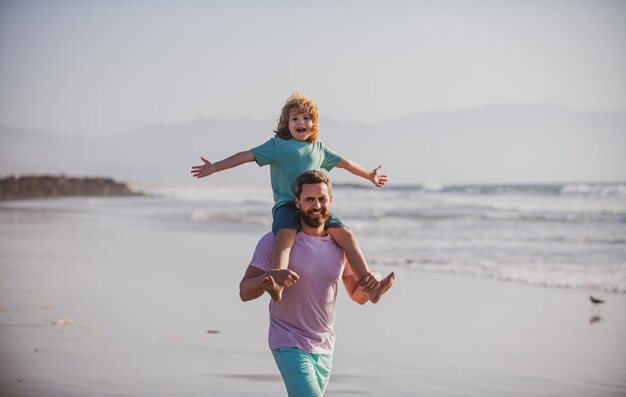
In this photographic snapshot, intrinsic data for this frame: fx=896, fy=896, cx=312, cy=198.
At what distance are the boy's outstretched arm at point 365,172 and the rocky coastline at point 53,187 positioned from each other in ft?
110

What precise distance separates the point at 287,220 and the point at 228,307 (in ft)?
19.7

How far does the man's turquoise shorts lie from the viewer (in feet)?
12.7

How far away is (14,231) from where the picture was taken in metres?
18.7

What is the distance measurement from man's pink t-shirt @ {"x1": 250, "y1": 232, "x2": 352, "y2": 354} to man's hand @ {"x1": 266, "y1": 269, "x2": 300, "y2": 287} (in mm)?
267

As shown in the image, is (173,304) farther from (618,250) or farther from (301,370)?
(618,250)

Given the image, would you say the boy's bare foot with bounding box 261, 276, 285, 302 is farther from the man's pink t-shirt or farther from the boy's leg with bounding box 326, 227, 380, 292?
the boy's leg with bounding box 326, 227, 380, 292

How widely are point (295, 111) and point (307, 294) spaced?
930mm

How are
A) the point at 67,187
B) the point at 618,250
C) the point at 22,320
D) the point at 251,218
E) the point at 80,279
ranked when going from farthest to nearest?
the point at 67,187, the point at 251,218, the point at 618,250, the point at 80,279, the point at 22,320

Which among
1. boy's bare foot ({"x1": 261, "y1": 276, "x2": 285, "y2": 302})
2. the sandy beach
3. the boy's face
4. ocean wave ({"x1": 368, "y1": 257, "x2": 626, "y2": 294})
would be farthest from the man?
ocean wave ({"x1": 368, "y1": 257, "x2": 626, "y2": 294})

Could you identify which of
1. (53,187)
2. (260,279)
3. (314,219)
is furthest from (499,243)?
(53,187)

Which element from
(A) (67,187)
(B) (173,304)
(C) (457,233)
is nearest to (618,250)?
(C) (457,233)

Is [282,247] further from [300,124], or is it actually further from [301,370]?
[300,124]

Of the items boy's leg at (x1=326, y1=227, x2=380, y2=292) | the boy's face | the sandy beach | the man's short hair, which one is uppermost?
the boy's face

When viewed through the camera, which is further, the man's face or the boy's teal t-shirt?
the boy's teal t-shirt
